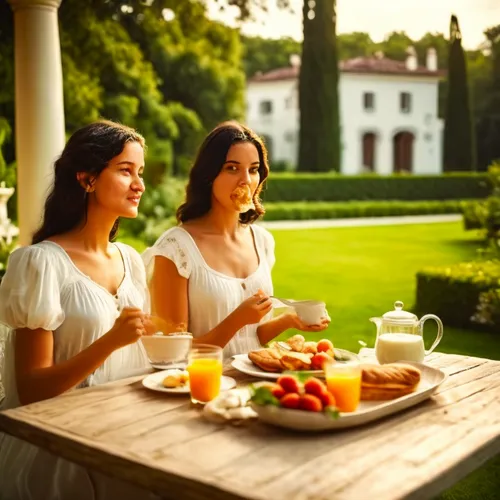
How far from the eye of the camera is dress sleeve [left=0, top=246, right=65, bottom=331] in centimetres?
199

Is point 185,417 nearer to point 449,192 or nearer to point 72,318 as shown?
point 72,318

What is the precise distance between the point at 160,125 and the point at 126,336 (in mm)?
15535

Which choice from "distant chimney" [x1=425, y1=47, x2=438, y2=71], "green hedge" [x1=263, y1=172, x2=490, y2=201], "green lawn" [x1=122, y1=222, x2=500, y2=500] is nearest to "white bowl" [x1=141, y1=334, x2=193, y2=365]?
"green lawn" [x1=122, y1=222, x2=500, y2=500]

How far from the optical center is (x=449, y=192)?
23.4 meters

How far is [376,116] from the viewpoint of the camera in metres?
34.1

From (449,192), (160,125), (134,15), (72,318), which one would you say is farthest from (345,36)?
(72,318)

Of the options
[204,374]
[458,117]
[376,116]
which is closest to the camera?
[204,374]

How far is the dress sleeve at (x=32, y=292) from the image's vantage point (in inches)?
78.3

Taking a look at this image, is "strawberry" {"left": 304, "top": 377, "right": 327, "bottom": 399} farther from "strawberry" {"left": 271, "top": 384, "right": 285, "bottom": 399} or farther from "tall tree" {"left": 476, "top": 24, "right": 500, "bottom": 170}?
"tall tree" {"left": 476, "top": 24, "right": 500, "bottom": 170}

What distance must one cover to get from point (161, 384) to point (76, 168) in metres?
0.72

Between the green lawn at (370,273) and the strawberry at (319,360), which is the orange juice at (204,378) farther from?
the green lawn at (370,273)

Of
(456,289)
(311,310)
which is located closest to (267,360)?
(311,310)

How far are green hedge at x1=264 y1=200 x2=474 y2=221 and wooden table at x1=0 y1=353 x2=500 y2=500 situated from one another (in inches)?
581

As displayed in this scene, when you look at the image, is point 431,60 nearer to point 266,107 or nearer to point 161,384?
point 266,107
